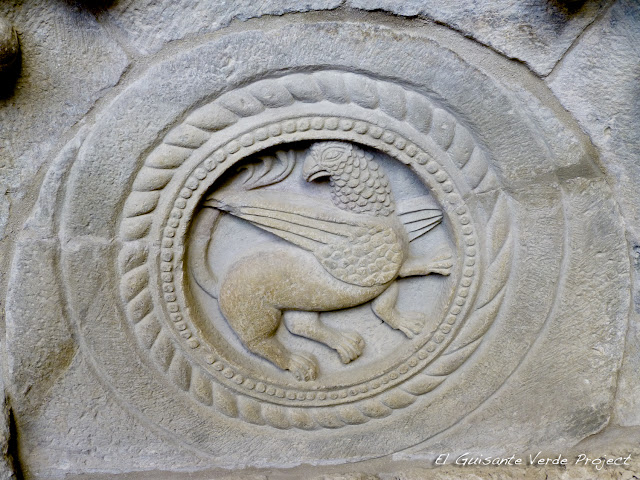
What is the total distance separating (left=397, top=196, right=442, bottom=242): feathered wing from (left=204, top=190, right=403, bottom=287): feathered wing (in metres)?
0.05

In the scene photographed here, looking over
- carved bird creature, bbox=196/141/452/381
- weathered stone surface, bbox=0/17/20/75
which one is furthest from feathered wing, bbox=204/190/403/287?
weathered stone surface, bbox=0/17/20/75

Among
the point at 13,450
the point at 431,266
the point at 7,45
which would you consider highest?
the point at 7,45

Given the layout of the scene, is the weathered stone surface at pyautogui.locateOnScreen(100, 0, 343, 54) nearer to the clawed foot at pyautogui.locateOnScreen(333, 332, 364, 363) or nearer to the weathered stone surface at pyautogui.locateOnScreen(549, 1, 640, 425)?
the weathered stone surface at pyautogui.locateOnScreen(549, 1, 640, 425)

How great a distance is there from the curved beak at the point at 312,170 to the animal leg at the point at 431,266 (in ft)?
1.00

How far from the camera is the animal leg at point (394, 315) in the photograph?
133cm

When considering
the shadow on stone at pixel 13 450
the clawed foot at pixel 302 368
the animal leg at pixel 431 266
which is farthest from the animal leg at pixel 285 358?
the shadow on stone at pixel 13 450

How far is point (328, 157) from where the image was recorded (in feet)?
3.92

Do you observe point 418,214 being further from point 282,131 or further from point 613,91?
point 613,91

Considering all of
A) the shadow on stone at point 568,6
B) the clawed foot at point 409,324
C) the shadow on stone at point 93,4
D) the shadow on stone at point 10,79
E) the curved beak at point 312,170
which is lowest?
the clawed foot at point 409,324

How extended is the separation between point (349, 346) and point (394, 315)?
0.14 m

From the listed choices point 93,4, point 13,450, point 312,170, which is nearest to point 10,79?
point 93,4

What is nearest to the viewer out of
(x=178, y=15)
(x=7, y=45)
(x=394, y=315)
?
(x=7, y=45)

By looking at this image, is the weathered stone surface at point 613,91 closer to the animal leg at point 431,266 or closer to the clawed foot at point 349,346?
the animal leg at point 431,266

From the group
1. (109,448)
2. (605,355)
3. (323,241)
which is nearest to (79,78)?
(323,241)
